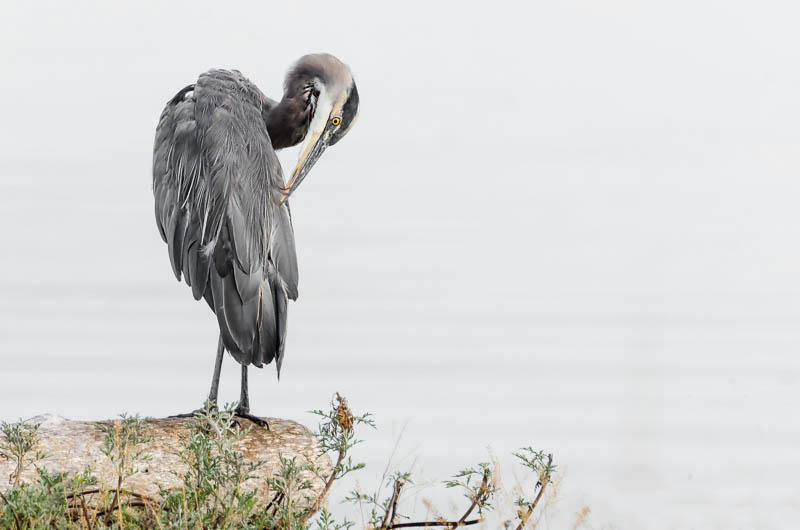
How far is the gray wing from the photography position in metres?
5.33

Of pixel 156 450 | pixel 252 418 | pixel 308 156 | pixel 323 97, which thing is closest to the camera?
pixel 156 450

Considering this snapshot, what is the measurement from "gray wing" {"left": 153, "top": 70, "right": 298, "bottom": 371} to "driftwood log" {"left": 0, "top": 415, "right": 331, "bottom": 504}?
0.42 m

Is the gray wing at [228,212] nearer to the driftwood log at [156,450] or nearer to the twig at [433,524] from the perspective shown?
the driftwood log at [156,450]

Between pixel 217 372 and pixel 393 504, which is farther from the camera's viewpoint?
pixel 217 372

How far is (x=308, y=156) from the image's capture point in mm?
6855

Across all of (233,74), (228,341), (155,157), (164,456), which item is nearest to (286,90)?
(233,74)

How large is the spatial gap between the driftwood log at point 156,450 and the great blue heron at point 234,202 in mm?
390

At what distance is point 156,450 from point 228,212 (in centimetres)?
149

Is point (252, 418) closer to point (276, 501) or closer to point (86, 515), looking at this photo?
point (276, 501)

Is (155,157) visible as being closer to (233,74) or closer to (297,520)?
(233,74)

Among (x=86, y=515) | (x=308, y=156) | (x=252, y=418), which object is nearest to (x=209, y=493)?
(x=86, y=515)

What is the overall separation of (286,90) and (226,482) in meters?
4.27

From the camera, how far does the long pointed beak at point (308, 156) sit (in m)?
6.62

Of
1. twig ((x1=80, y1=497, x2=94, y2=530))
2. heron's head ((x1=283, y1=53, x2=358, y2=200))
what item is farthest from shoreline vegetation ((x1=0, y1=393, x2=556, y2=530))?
heron's head ((x1=283, y1=53, x2=358, y2=200))
